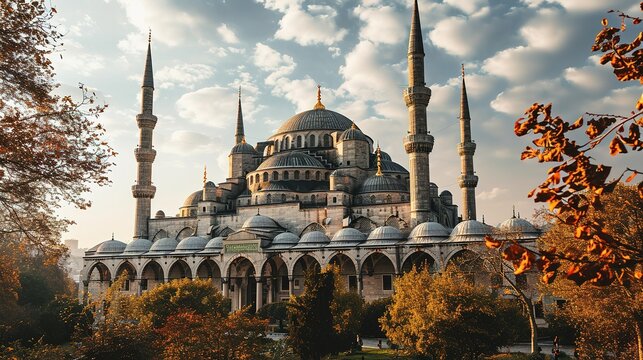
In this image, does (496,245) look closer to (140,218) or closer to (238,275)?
(238,275)

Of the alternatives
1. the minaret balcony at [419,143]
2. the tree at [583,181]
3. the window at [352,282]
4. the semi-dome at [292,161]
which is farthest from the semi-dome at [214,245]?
the tree at [583,181]

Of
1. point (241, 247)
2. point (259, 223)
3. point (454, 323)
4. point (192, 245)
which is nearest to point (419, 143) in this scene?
point (259, 223)

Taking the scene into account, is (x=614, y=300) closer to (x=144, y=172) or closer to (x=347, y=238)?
(x=347, y=238)

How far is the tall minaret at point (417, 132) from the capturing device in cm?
4125

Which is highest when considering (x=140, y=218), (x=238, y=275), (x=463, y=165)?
(x=463, y=165)

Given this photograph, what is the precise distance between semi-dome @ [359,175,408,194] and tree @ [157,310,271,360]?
95.0 ft

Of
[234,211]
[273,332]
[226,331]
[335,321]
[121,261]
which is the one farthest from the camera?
[234,211]

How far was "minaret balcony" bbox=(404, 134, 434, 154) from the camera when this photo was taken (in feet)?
137

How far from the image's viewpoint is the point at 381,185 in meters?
46.4

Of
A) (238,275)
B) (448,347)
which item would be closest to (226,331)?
Result: (448,347)

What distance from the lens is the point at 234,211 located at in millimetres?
51594

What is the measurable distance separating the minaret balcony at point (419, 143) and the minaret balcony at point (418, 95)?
2762 millimetres

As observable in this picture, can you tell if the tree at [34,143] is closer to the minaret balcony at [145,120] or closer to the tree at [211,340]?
the tree at [211,340]

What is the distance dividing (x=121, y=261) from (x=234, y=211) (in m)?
10.7
